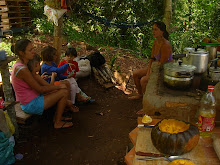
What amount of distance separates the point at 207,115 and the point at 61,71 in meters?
2.59

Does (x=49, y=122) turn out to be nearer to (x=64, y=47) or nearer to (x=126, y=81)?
(x=126, y=81)

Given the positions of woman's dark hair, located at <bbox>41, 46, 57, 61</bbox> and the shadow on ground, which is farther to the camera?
woman's dark hair, located at <bbox>41, 46, 57, 61</bbox>

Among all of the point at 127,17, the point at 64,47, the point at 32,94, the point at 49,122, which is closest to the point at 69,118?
the point at 49,122

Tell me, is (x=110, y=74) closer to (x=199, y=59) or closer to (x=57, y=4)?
(x=57, y=4)

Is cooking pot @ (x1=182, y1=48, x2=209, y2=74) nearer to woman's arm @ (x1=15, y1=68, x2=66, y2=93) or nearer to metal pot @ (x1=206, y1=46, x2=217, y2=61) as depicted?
metal pot @ (x1=206, y1=46, x2=217, y2=61)

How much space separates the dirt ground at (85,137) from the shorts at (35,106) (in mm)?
406

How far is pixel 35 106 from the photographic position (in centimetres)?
310

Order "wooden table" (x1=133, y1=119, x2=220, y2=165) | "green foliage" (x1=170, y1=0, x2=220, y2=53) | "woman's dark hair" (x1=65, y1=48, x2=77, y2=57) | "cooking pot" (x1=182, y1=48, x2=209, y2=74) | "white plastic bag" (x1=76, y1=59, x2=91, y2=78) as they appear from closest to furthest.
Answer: "wooden table" (x1=133, y1=119, x2=220, y2=165)
"cooking pot" (x1=182, y1=48, x2=209, y2=74)
"woman's dark hair" (x1=65, y1=48, x2=77, y2=57)
"white plastic bag" (x1=76, y1=59, x2=91, y2=78)
"green foliage" (x1=170, y1=0, x2=220, y2=53)

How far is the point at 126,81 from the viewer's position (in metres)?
5.69

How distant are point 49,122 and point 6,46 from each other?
144 inches

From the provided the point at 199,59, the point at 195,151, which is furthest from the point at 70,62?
the point at 195,151

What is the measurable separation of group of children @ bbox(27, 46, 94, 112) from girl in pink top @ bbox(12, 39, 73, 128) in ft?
0.62

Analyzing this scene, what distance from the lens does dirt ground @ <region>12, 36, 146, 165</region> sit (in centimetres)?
285

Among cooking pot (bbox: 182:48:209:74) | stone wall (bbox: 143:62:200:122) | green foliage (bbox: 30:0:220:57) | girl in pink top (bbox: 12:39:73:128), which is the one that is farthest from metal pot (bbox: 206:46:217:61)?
green foliage (bbox: 30:0:220:57)
